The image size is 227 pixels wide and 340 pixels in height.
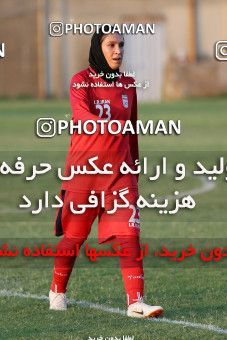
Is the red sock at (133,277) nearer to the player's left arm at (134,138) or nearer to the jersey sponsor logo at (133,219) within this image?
the jersey sponsor logo at (133,219)

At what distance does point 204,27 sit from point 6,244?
36.6m

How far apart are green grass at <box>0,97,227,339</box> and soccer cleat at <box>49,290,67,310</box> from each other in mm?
64

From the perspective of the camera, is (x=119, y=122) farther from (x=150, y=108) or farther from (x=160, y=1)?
(x=160, y=1)

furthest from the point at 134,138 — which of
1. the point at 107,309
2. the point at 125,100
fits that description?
the point at 107,309

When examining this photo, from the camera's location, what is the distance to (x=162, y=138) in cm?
2753

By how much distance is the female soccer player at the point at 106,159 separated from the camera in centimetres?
855

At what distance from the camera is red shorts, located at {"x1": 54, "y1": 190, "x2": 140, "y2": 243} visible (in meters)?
8.58

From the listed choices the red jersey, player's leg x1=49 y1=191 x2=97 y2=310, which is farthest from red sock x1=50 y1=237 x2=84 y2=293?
the red jersey

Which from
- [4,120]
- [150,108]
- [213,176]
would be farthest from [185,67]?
[213,176]

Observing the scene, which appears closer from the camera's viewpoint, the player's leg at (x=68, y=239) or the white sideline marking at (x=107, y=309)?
the white sideline marking at (x=107, y=309)

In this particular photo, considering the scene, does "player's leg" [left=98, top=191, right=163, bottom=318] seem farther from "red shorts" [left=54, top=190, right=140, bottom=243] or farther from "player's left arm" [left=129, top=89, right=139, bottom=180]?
"player's left arm" [left=129, top=89, right=139, bottom=180]

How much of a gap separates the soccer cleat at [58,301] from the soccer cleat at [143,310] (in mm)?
538

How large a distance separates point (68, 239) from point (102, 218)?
0.89 ft

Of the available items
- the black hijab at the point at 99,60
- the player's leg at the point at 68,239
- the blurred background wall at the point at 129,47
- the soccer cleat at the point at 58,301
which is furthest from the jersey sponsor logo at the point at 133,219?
the blurred background wall at the point at 129,47
